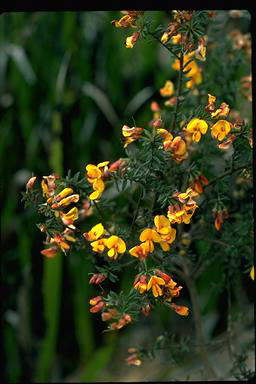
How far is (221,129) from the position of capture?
950 millimetres

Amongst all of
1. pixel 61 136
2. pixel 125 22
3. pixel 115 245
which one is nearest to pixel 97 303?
pixel 115 245

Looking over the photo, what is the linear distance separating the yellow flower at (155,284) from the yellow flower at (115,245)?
2.8 inches

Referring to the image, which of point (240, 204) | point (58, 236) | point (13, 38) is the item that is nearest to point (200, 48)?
point (58, 236)

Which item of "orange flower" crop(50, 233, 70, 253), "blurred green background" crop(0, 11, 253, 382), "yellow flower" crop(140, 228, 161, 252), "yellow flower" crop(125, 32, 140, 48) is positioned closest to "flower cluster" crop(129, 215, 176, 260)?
"yellow flower" crop(140, 228, 161, 252)

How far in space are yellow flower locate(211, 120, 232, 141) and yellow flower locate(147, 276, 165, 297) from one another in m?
0.22

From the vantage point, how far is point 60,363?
6.70 feet

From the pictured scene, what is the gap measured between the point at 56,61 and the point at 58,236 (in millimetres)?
1251

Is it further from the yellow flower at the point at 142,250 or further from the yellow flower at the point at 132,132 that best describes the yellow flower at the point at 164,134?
the yellow flower at the point at 142,250

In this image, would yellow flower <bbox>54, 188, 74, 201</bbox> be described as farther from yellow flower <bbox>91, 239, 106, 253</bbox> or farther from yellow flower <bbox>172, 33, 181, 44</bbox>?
yellow flower <bbox>172, 33, 181, 44</bbox>

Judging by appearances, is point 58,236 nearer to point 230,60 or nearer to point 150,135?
point 150,135

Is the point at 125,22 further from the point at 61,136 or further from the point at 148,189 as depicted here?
the point at 61,136

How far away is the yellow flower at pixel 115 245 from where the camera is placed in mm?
947

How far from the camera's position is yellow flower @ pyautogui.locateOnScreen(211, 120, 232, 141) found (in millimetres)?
944

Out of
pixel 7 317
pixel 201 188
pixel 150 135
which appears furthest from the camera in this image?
pixel 7 317
